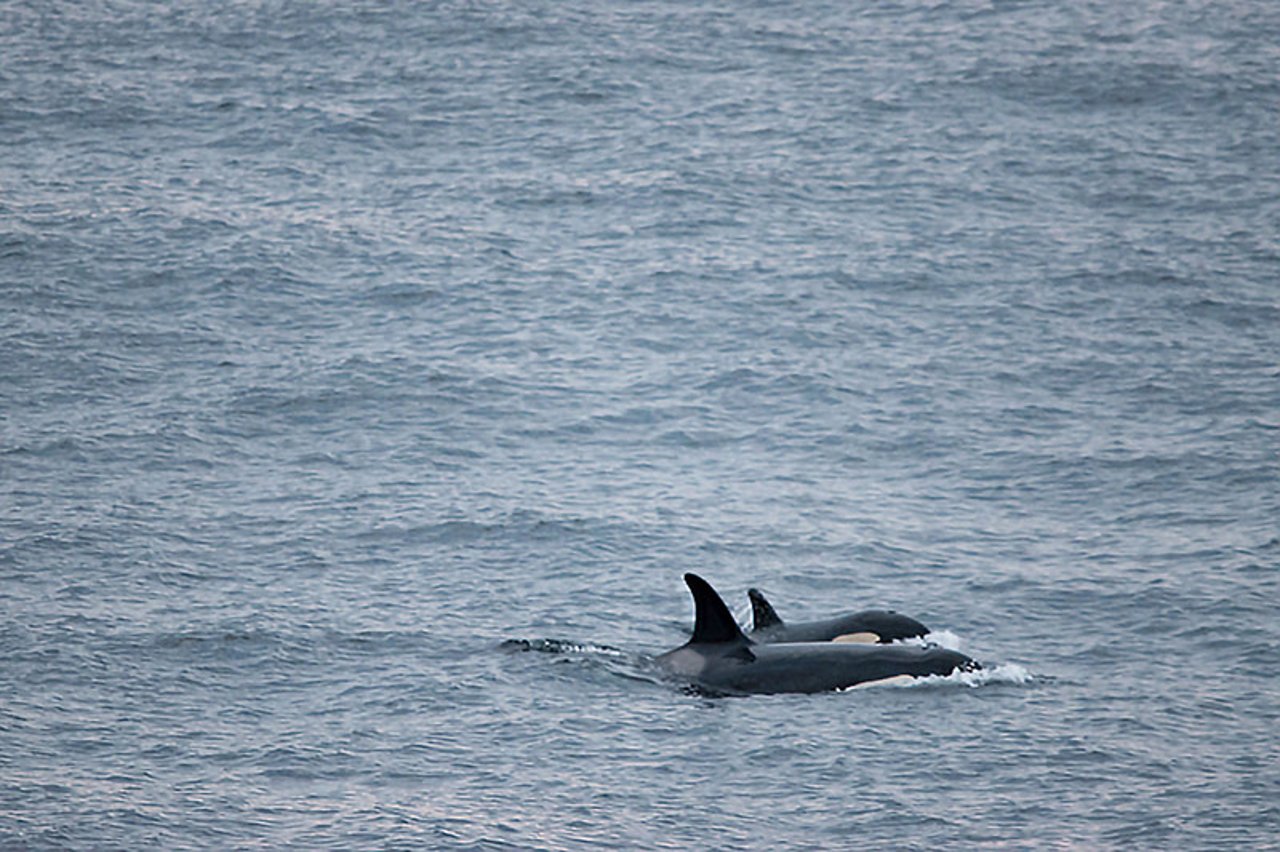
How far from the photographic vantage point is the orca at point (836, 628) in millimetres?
20422

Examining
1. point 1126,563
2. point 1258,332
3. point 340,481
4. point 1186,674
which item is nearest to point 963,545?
point 1126,563

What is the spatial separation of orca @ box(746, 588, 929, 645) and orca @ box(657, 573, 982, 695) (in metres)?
0.64

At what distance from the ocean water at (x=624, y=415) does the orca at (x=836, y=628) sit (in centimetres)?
93

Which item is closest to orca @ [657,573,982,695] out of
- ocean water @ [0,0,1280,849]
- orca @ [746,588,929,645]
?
ocean water @ [0,0,1280,849]

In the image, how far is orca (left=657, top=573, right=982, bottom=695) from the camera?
62.3 ft

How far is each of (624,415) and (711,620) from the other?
1141cm

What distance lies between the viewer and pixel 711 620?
19266mm

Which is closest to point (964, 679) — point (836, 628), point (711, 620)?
point (836, 628)

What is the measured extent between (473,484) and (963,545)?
7169 millimetres

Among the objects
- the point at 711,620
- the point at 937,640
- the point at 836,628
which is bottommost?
the point at 937,640

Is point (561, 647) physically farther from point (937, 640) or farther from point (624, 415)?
point (624, 415)

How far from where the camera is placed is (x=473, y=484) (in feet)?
88.8

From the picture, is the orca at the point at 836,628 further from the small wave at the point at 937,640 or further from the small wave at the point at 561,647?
the small wave at the point at 561,647

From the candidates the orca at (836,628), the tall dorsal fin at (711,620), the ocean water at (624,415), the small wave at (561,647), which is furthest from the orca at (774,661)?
the small wave at (561,647)
